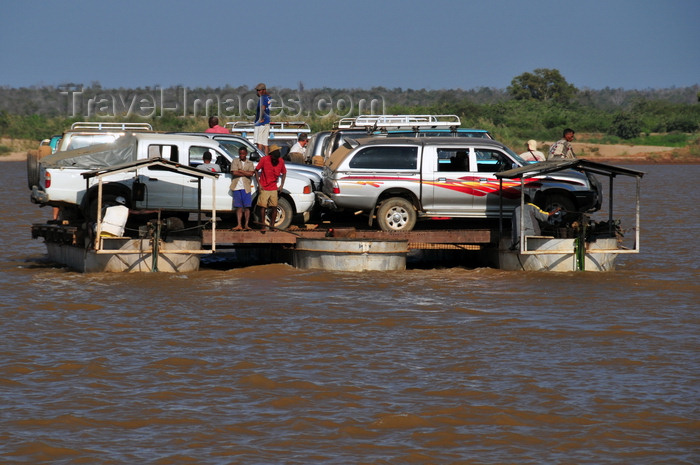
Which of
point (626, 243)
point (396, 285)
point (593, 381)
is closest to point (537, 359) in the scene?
point (593, 381)

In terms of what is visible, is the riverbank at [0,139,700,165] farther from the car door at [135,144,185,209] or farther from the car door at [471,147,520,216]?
the car door at [135,144,185,209]

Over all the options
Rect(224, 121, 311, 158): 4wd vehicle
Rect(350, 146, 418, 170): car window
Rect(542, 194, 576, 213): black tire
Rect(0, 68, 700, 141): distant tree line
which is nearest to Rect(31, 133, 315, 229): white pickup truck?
Rect(350, 146, 418, 170): car window

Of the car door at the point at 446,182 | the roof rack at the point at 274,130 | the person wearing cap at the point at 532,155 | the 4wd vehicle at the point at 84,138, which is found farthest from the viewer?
the roof rack at the point at 274,130

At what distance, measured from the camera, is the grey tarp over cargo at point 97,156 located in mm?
18297

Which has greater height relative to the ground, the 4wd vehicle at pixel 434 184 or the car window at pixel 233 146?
the car window at pixel 233 146

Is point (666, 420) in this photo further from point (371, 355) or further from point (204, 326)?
point (204, 326)

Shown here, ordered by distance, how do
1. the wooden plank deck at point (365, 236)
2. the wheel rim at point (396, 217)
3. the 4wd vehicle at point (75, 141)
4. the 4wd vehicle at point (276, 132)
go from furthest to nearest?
the 4wd vehicle at point (276, 132) < the 4wd vehicle at point (75, 141) < the wheel rim at point (396, 217) < the wooden plank deck at point (365, 236)

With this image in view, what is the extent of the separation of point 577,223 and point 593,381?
648 cm

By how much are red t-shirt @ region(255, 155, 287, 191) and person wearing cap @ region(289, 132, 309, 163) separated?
4.70 metres

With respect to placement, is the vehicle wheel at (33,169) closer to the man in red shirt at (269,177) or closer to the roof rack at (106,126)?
the roof rack at (106,126)

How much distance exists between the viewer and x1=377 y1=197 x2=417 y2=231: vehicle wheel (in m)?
18.5

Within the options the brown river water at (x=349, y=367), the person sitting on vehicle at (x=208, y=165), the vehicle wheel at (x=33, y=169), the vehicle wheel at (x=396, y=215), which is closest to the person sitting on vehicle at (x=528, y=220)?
the brown river water at (x=349, y=367)

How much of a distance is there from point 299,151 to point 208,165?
5.67 m

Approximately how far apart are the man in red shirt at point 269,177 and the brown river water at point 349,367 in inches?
49.9
